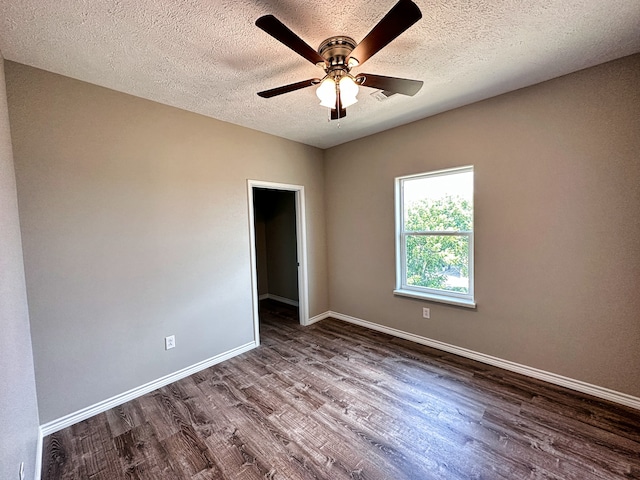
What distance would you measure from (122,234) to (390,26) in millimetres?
2445

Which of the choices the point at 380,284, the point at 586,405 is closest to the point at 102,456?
the point at 380,284

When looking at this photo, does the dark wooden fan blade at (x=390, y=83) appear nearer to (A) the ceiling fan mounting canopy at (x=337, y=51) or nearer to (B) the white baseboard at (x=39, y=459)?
(A) the ceiling fan mounting canopy at (x=337, y=51)

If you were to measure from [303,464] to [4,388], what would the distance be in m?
1.52

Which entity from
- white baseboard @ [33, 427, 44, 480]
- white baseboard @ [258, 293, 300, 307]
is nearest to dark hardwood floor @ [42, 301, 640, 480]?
white baseboard @ [33, 427, 44, 480]

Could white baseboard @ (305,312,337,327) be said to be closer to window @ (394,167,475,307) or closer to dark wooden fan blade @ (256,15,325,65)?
window @ (394,167,475,307)

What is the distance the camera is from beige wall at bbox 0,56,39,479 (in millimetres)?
1086

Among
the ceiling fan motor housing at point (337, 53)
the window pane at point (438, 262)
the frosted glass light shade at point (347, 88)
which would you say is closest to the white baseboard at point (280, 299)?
the window pane at point (438, 262)

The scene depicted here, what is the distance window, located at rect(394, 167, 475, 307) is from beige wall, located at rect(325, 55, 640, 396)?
13cm

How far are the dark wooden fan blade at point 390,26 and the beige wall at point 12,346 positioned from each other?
6.59ft

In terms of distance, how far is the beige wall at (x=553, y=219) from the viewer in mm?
2004

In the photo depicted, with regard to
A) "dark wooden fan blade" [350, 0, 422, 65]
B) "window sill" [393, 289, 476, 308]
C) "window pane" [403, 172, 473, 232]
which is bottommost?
"window sill" [393, 289, 476, 308]

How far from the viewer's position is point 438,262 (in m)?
3.10

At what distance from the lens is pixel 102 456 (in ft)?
5.72

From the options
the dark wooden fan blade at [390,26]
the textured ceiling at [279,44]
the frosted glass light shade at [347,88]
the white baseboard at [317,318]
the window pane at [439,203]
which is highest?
the textured ceiling at [279,44]
